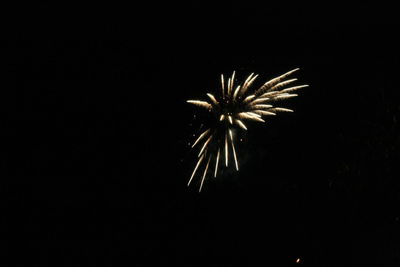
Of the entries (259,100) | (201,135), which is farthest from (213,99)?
(259,100)

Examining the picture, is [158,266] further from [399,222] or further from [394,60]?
→ [394,60]

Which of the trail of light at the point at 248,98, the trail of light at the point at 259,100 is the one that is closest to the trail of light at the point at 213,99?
the trail of light at the point at 248,98

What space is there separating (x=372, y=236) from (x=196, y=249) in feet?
28.8

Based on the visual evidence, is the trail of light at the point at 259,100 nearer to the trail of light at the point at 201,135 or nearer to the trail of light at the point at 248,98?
the trail of light at the point at 248,98

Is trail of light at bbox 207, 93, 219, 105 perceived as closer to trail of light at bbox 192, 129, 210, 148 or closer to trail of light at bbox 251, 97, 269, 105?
trail of light at bbox 192, 129, 210, 148

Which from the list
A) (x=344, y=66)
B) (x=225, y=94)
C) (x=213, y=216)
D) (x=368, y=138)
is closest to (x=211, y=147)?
(x=225, y=94)

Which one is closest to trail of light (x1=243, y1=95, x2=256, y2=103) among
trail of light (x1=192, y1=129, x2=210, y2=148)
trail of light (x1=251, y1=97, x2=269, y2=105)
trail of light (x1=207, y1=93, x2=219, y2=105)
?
trail of light (x1=251, y1=97, x2=269, y2=105)

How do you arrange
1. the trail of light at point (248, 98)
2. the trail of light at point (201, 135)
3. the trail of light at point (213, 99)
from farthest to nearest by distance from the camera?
the trail of light at point (213, 99)
the trail of light at point (248, 98)
the trail of light at point (201, 135)

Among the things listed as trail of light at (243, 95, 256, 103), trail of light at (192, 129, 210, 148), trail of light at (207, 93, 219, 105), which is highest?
trail of light at (243, 95, 256, 103)

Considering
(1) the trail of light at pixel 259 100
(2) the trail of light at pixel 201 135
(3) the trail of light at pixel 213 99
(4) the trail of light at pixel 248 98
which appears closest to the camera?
(2) the trail of light at pixel 201 135

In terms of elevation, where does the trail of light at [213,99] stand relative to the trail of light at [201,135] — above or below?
above

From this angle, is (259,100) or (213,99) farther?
(213,99)

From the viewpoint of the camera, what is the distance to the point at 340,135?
22.0 m

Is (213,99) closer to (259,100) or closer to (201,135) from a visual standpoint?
(201,135)
